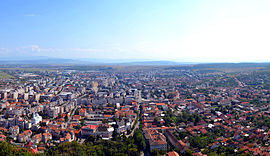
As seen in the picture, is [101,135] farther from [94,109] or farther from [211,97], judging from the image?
[211,97]

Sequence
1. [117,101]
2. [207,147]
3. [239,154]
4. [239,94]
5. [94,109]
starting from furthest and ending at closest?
[239,94]
[117,101]
[94,109]
[207,147]
[239,154]

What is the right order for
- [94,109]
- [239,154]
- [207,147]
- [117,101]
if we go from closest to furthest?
[239,154] → [207,147] → [94,109] → [117,101]

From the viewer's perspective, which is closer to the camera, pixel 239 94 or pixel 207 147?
pixel 207 147

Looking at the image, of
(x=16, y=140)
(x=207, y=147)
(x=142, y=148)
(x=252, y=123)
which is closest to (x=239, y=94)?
(x=252, y=123)

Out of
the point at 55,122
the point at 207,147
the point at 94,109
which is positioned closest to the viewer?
the point at 207,147

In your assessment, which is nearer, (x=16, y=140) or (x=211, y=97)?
(x=16, y=140)

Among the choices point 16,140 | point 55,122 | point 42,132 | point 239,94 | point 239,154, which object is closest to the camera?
point 239,154

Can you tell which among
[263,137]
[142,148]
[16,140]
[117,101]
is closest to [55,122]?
[16,140]

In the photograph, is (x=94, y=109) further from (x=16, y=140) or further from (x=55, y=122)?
(x=16, y=140)

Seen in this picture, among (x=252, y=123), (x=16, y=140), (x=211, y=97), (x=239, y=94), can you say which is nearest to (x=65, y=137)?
(x=16, y=140)
